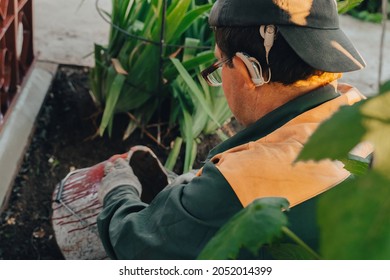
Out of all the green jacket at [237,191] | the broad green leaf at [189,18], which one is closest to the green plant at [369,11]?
the broad green leaf at [189,18]

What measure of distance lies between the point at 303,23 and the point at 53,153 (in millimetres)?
1859

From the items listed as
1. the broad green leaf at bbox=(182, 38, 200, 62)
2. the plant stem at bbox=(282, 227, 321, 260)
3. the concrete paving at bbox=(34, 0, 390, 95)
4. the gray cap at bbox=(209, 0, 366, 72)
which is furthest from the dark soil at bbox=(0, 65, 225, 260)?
the plant stem at bbox=(282, 227, 321, 260)

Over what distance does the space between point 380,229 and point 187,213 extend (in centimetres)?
96

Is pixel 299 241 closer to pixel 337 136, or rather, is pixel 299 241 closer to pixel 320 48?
pixel 337 136

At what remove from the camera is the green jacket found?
152cm

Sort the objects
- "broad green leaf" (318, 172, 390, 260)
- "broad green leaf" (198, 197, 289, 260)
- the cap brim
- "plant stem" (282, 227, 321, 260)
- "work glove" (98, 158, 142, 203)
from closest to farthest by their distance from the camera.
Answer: "broad green leaf" (318, 172, 390, 260) < "broad green leaf" (198, 197, 289, 260) < "plant stem" (282, 227, 321, 260) < the cap brim < "work glove" (98, 158, 142, 203)

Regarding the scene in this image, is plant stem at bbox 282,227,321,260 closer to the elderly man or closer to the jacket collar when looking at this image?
the elderly man

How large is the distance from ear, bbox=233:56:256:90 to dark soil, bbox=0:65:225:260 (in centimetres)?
133

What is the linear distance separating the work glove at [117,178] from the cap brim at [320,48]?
28.2 inches

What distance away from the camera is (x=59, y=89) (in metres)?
3.68

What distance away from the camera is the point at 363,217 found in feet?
A: 2.18

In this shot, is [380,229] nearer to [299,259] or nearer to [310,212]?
[299,259]

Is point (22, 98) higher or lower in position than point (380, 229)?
lower
